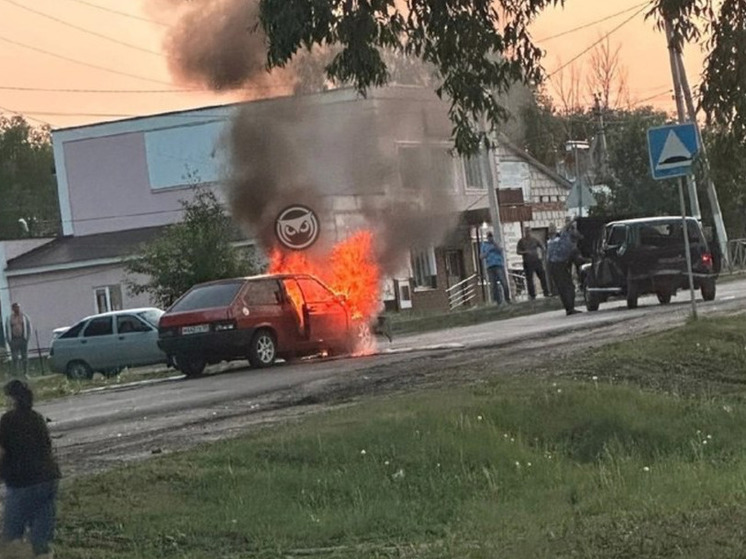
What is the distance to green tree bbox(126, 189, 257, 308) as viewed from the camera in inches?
1320

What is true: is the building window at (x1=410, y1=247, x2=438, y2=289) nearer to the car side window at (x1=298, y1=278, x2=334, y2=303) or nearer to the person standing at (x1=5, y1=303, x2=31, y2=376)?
the person standing at (x1=5, y1=303, x2=31, y2=376)

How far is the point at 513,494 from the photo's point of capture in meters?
10.7

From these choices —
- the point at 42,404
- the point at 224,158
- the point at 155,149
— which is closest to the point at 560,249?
the point at 224,158

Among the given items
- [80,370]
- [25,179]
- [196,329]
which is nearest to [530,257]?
[80,370]

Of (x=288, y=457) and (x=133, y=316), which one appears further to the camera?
(x=133, y=316)

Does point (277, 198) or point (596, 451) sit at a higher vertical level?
point (277, 198)

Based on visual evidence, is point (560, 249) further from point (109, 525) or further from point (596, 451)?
point (109, 525)

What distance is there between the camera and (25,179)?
9800cm

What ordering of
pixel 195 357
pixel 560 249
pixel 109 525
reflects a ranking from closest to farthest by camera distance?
pixel 109 525 < pixel 195 357 < pixel 560 249

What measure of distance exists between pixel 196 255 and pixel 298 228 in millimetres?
6613

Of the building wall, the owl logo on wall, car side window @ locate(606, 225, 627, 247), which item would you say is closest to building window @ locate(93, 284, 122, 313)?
the building wall

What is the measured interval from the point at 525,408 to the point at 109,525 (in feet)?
15.1

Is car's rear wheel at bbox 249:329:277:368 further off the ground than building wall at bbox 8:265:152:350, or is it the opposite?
building wall at bbox 8:265:152:350

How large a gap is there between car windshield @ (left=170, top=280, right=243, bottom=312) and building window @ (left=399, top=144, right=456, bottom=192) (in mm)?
8954
